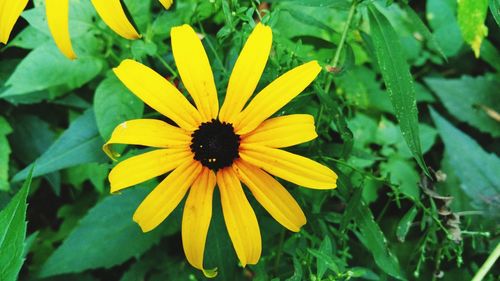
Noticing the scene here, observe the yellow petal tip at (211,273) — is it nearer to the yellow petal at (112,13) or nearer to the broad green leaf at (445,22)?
the yellow petal at (112,13)

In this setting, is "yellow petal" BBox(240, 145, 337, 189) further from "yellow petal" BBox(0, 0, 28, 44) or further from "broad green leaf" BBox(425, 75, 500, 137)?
"broad green leaf" BBox(425, 75, 500, 137)

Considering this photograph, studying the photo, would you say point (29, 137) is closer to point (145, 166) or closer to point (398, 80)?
point (145, 166)

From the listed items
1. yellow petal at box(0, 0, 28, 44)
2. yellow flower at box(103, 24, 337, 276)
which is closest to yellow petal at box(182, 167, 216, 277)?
yellow flower at box(103, 24, 337, 276)

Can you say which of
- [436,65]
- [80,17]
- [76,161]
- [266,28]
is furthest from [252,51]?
[436,65]

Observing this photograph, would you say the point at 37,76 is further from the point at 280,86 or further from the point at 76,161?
the point at 280,86

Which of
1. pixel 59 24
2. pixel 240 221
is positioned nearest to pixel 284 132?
pixel 240 221

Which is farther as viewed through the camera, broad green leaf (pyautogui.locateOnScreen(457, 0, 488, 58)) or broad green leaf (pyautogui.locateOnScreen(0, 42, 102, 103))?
broad green leaf (pyautogui.locateOnScreen(0, 42, 102, 103))

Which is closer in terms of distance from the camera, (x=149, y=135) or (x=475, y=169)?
(x=149, y=135)
